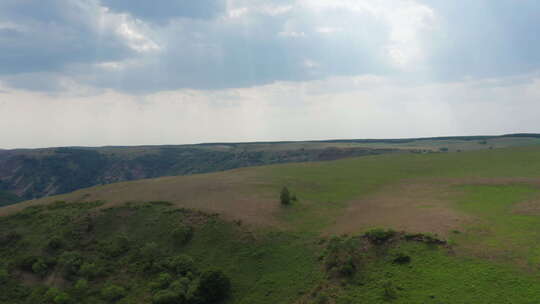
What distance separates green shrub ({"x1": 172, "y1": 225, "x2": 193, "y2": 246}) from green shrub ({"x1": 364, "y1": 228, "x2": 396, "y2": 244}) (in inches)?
941

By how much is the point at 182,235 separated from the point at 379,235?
26044 mm

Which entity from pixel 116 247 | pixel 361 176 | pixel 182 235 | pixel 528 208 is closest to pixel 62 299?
pixel 116 247

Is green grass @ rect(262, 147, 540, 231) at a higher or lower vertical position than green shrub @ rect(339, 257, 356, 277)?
higher

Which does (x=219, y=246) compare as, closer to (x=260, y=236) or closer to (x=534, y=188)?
(x=260, y=236)

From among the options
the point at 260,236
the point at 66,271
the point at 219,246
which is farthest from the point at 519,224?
the point at 66,271

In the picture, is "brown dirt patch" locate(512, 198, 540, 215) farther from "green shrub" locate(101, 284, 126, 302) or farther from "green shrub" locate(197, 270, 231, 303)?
"green shrub" locate(101, 284, 126, 302)

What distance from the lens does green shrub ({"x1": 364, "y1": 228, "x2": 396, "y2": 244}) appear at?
36.7m

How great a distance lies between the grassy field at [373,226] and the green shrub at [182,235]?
151 centimetres

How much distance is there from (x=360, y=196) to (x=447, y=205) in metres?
16.0

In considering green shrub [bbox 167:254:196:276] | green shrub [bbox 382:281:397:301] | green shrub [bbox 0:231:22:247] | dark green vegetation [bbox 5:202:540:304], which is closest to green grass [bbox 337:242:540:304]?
dark green vegetation [bbox 5:202:540:304]

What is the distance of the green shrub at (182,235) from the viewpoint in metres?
45.0

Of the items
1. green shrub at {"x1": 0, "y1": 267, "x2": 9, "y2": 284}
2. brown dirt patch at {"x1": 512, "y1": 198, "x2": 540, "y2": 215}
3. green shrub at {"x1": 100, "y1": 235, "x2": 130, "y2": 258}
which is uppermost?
brown dirt patch at {"x1": 512, "y1": 198, "x2": 540, "y2": 215}

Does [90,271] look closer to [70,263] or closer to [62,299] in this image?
[70,263]

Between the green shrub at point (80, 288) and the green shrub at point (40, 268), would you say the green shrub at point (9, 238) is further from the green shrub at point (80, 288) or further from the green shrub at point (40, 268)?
the green shrub at point (80, 288)
